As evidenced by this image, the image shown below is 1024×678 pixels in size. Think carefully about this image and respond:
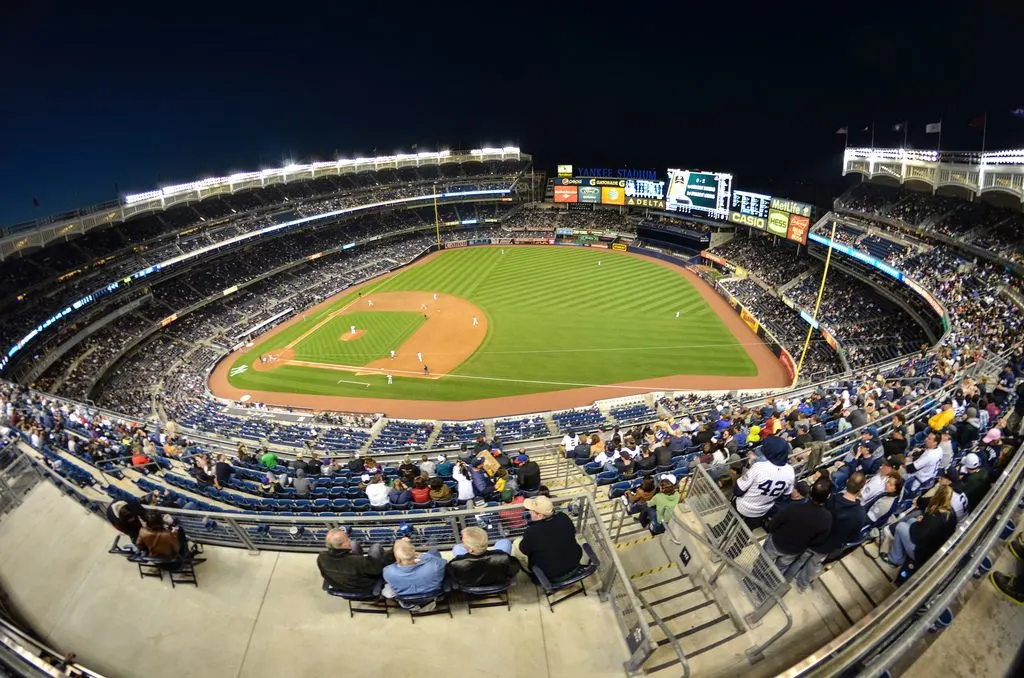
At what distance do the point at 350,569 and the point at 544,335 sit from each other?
30.8 m

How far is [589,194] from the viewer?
199 ft

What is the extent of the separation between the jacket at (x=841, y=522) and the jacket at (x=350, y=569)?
4.42 meters

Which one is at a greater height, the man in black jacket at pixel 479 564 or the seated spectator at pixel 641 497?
the man in black jacket at pixel 479 564

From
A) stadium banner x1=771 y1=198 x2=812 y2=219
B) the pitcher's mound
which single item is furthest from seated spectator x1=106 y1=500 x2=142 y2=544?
stadium banner x1=771 y1=198 x2=812 y2=219

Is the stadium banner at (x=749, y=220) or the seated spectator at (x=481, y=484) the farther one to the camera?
the stadium banner at (x=749, y=220)

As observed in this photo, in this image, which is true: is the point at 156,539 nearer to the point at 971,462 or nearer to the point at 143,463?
the point at 143,463

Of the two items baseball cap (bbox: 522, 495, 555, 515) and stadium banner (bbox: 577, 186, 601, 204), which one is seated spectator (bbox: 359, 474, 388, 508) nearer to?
baseball cap (bbox: 522, 495, 555, 515)

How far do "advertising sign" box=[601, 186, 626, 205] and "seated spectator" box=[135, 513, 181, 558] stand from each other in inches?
2350

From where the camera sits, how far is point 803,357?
1152 inches

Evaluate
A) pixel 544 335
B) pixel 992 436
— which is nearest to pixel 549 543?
pixel 992 436

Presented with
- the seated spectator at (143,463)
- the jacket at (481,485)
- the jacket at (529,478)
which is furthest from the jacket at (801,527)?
the seated spectator at (143,463)

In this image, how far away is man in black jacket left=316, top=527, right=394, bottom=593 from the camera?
468 cm

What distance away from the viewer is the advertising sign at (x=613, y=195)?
58844mm

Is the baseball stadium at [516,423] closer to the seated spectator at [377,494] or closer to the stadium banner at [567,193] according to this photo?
the seated spectator at [377,494]
